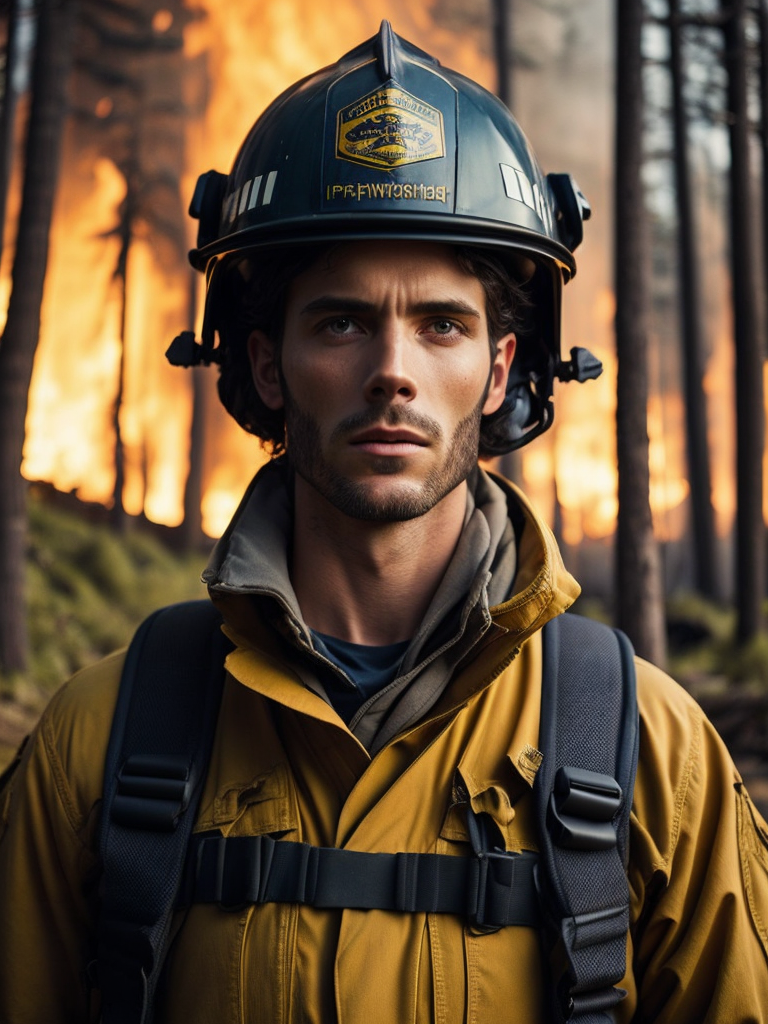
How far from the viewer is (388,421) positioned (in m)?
2.32

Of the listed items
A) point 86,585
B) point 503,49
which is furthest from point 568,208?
point 503,49

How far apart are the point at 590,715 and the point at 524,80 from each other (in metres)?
23.6

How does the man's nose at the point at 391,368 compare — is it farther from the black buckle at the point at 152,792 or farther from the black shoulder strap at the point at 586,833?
the black buckle at the point at 152,792

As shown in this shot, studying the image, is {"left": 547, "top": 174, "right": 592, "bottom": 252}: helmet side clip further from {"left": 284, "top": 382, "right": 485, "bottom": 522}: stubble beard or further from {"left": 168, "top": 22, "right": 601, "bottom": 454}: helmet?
{"left": 284, "top": 382, "right": 485, "bottom": 522}: stubble beard

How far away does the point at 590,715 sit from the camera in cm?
218

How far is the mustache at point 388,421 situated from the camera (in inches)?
91.4

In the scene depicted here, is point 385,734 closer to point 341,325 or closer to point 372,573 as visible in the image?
point 372,573

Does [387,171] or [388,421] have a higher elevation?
[387,171]

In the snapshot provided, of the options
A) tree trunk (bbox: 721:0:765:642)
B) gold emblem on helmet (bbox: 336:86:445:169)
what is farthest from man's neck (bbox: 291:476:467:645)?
tree trunk (bbox: 721:0:765:642)

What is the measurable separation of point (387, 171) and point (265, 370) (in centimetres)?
69

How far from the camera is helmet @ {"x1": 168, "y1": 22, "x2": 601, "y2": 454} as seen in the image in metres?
2.45

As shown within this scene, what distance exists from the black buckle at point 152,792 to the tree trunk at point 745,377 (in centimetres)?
1081

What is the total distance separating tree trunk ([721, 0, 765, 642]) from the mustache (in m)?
10.3

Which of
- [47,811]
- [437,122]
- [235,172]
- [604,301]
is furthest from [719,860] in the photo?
[604,301]
